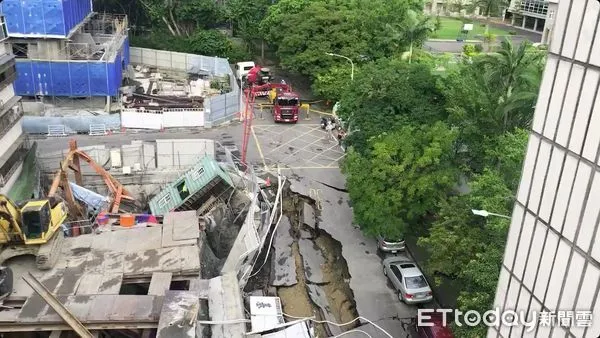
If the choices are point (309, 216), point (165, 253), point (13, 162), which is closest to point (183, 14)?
point (13, 162)

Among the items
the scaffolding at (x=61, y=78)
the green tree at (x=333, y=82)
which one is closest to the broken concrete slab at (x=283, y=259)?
the green tree at (x=333, y=82)

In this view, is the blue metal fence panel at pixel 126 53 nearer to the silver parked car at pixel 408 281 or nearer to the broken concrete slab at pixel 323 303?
the broken concrete slab at pixel 323 303

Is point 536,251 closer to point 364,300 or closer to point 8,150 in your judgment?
point 364,300

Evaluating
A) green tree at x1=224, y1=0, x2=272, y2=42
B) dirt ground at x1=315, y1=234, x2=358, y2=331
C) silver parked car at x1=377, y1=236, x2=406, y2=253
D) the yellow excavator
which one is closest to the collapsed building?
the yellow excavator

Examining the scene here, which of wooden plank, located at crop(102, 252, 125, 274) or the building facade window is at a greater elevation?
the building facade window

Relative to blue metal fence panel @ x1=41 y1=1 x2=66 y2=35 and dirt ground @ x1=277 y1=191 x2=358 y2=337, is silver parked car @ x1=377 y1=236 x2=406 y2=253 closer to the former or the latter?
dirt ground @ x1=277 y1=191 x2=358 y2=337

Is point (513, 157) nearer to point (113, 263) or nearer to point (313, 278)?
point (313, 278)

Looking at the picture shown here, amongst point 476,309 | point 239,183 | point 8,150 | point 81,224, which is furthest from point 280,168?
point 476,309
